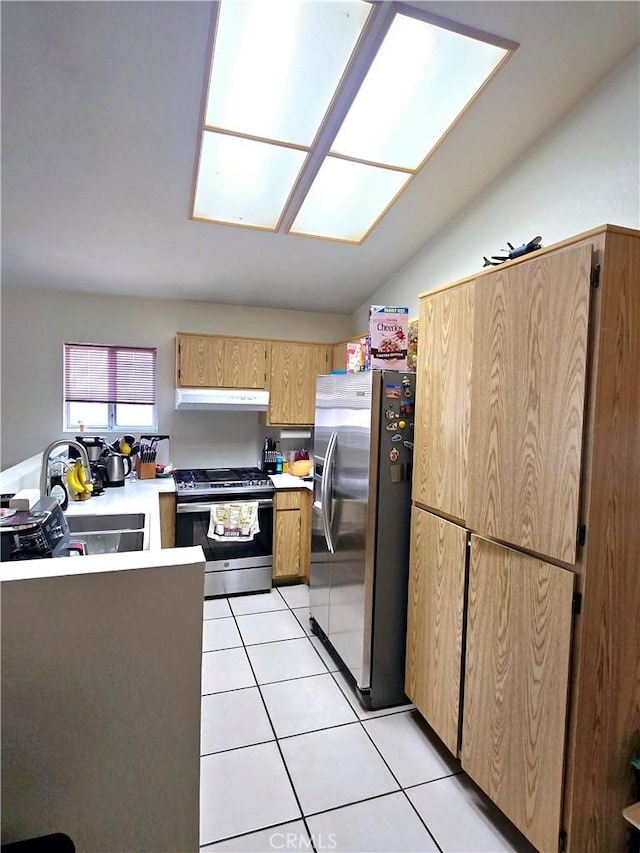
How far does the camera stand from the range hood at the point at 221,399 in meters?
3.55

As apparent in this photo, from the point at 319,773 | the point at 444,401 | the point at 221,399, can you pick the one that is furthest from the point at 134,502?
the point at 444,401

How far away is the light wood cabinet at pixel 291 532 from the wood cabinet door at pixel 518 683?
2.02 metres

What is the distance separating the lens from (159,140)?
7.04 ft

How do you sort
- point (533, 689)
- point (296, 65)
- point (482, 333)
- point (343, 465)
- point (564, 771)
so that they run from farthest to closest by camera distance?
1. point (343, 465)
2. point (296, 65)
3. point (482, 333)
4. point (533, 689)
5. point (564, 771)

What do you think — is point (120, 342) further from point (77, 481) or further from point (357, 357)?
point (357, 357)

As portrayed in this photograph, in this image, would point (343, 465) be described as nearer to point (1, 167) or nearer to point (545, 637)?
point (545, 637)

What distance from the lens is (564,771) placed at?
132 centimetres

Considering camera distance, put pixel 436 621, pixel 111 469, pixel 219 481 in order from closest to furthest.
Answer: pixel 436 621, pixel 111 469, pixel 219 481

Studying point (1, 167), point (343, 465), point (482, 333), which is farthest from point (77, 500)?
A: point (482, 333)

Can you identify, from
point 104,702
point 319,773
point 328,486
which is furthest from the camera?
point 328,486

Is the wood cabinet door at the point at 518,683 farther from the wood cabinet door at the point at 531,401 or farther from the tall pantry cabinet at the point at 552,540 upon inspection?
A: the wood cabinet door at the point at 531,401

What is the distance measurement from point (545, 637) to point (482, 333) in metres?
1.09

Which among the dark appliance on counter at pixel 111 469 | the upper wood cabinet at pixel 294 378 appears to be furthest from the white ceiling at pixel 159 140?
the dark appliance on counter at pixel 111 469

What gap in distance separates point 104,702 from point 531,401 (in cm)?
148
